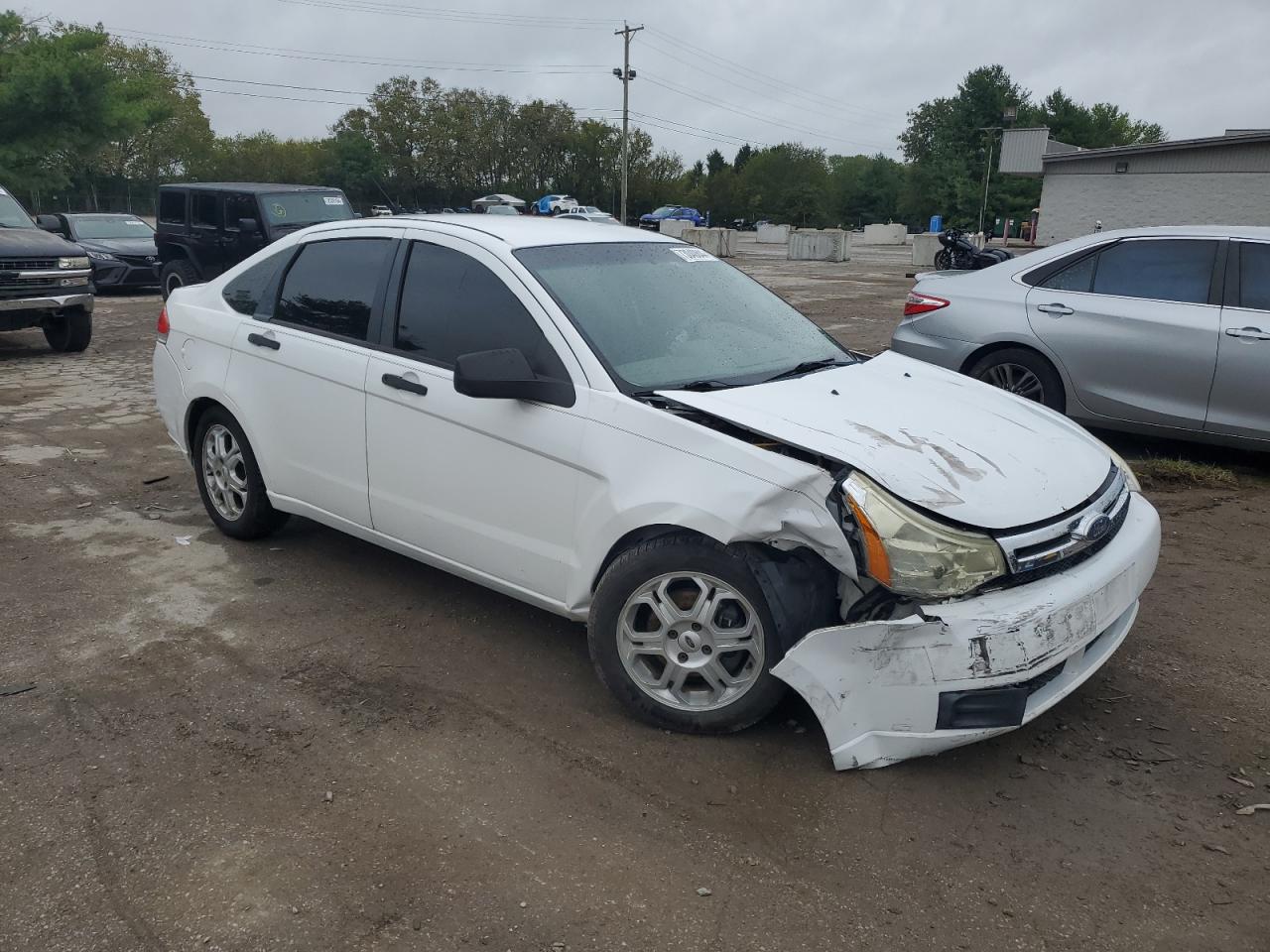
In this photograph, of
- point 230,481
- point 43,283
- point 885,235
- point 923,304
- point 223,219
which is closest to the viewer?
point 230,481

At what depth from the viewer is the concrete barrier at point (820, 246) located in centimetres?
3412

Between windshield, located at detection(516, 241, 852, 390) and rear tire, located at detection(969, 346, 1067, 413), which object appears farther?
rear tire, located at detection(969, 346, 1067, 413)

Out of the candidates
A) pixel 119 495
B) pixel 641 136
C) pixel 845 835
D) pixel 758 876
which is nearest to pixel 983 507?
pixel 845 835

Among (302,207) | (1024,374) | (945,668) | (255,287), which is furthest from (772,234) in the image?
(945,668)

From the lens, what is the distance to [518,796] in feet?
10.2

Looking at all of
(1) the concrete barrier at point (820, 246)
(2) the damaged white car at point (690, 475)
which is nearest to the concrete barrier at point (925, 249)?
(1) the concrete barrier at point (820, 246)

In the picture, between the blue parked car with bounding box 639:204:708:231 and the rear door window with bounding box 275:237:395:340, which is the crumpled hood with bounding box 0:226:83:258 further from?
the blue parked car with bounding box 639:204:708:231

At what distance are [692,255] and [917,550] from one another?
218 centimetres

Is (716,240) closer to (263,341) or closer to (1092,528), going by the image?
(263,341)

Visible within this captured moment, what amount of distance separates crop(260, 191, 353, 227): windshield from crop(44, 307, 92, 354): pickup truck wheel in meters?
2.86

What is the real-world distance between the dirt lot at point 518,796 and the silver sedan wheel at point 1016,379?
2492 millimetres

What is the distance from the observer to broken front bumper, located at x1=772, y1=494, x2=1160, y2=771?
2898 mm

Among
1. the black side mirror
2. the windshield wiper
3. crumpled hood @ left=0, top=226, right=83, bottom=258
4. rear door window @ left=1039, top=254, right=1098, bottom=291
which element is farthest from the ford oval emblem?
crumpled hood @ left=0, top=226, right=83, bottom=258

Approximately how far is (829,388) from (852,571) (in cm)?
98
